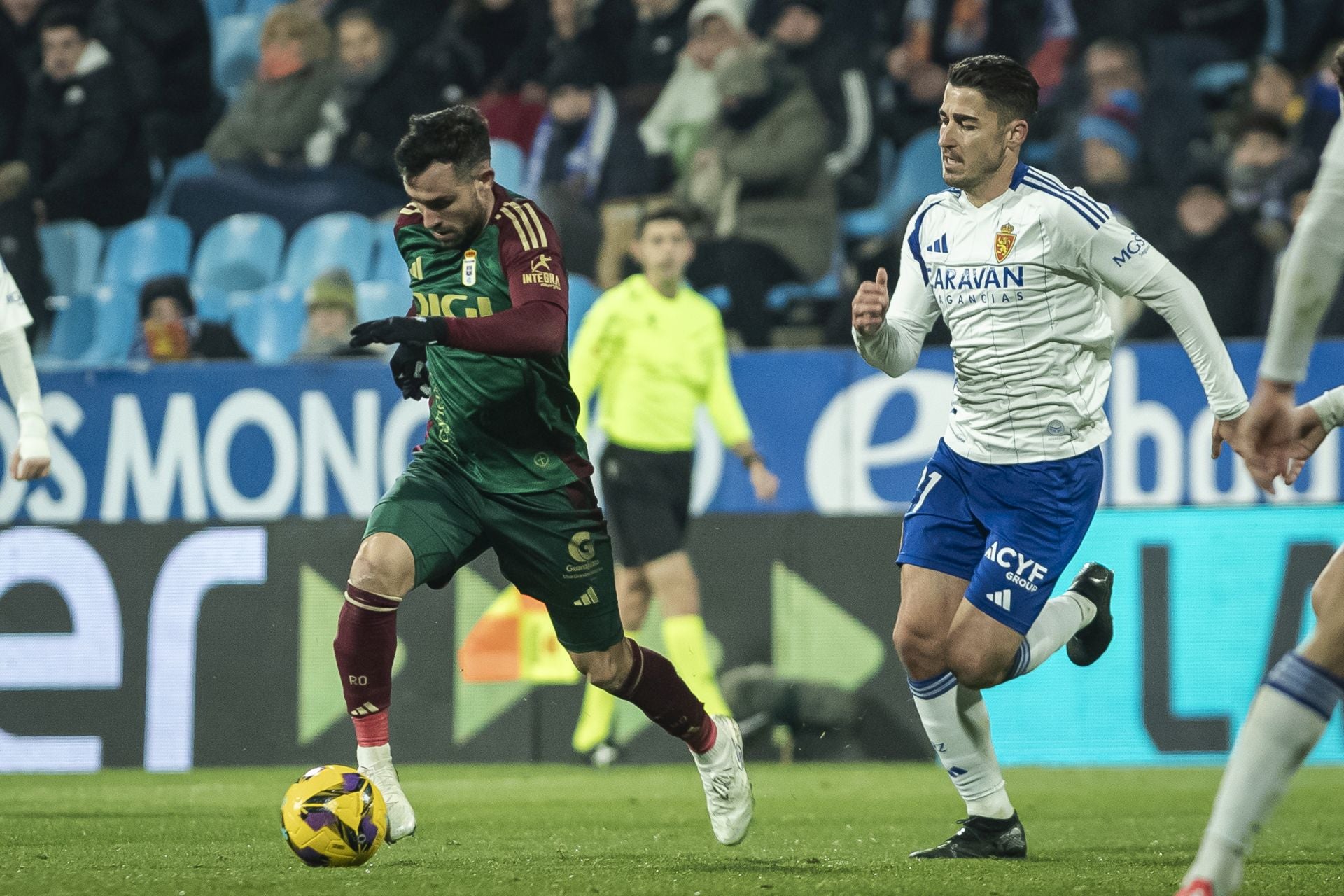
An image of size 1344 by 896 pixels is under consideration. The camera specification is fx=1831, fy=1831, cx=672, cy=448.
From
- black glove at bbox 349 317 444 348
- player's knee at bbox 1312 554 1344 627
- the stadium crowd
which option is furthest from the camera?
the stadium crowd

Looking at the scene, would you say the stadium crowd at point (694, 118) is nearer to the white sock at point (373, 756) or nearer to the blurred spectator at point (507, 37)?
the blurred spectator at point (507, 37)

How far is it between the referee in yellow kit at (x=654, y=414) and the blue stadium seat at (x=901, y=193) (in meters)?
2.05

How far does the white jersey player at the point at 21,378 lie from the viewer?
615 centimetres

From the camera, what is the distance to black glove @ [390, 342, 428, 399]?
500 centimetres

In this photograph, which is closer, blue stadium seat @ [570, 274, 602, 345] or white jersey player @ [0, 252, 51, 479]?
white jersey player @ [0, 252, 51, 479]

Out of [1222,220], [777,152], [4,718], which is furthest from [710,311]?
[4,718]

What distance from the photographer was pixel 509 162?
12539mm

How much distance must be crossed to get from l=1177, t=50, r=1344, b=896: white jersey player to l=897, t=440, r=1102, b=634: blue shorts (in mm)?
1773

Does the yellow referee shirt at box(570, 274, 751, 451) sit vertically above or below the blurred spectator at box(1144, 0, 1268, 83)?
below

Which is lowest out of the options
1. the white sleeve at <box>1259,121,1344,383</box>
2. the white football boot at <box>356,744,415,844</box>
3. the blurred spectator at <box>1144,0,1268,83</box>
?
the white football boot at <box>356,744,415,844</box>

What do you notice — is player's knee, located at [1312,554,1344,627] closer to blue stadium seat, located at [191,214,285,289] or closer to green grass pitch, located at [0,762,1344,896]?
green grass pitch, located at [0,762,1344,896]

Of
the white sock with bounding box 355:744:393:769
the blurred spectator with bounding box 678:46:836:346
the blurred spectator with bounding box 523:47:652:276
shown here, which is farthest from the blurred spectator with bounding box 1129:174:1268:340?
the white sock with bounding box 355:744:393:769

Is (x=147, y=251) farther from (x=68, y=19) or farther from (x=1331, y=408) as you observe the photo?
(x=1331, y=408)

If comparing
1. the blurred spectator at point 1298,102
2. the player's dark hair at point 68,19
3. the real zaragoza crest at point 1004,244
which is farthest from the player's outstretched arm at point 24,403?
the blurred spectator at point 1298,102
